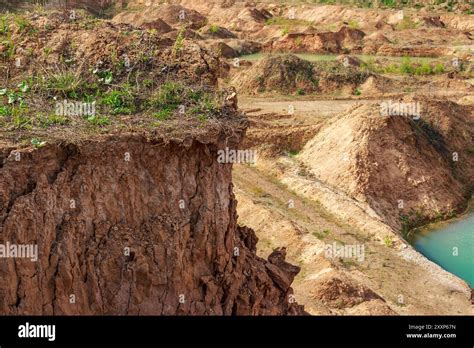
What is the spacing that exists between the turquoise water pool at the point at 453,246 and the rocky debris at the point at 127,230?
11271mm

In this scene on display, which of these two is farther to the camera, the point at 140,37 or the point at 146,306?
the point at 140,37

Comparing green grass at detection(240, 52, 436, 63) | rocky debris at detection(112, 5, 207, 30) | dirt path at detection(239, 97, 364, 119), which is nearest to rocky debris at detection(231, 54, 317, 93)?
dirt path at detection(239, 97, 364, 119)

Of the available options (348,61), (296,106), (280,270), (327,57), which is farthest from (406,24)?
(280,270)

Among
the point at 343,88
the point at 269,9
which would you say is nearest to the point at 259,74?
the point at 343,88

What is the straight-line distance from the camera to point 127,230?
966cm

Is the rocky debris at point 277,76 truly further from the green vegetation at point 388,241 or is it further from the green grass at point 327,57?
the green vegetation at point 388,241

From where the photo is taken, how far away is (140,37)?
12266mm

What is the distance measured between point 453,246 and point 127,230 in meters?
15.6

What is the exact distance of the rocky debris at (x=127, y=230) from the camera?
8695 millimetres

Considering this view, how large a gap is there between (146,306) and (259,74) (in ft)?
82.0

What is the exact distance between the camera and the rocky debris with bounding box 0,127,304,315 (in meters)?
8.70
